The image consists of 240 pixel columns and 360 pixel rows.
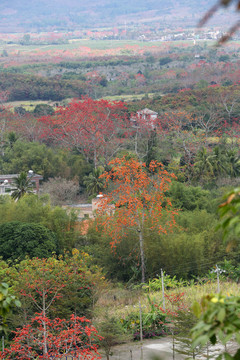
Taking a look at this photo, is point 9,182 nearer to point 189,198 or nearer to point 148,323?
point 189,198

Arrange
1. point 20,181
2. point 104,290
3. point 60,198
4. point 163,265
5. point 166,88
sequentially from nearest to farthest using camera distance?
point 104,290 < point 163,265 < point 20,181 < point 60,198 < point 166,88

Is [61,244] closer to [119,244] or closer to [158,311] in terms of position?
[119,244]

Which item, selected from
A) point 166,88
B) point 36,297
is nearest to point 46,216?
point 36,297

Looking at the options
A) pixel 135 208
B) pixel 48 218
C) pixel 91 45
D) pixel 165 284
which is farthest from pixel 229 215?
pixel 91 45

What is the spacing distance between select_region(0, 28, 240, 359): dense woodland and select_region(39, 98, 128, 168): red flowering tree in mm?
127

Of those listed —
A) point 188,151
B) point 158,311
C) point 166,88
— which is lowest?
point 166,88

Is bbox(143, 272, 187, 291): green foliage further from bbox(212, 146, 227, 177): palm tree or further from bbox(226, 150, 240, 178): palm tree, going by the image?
bbox(212, 146, 227, 177): palm tree

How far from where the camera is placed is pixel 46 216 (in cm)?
2097

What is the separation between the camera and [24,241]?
727 inches

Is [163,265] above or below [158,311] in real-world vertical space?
below

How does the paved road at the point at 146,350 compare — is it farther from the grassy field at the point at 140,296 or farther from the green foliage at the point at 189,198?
the green foliage at the point at 189,198

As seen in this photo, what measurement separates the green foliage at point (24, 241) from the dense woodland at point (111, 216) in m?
0.04

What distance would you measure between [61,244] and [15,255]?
2.40 metres

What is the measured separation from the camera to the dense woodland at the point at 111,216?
1305 centimetres
